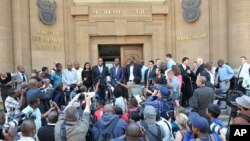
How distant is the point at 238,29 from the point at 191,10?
2520 mm

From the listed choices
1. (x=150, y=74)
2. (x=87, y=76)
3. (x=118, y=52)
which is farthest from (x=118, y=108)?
(x=118, y=52)

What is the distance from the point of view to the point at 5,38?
1481cm

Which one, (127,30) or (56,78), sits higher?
(127,30)

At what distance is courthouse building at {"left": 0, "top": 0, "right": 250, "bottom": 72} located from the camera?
54.6ft

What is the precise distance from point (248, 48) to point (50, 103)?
1024 centimetres

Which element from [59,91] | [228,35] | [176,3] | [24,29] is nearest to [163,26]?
[176,3]

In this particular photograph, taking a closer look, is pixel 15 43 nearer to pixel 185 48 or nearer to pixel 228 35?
pixel 185 48

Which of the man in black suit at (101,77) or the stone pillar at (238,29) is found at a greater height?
the stone pillar at (238,29)

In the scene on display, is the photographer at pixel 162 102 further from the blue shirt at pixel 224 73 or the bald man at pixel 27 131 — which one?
the blue shirt at pixel 224 73

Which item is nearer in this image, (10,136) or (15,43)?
(10,136)

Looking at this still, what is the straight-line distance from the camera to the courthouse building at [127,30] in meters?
16.6

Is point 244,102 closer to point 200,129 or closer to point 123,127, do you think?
point 200,129

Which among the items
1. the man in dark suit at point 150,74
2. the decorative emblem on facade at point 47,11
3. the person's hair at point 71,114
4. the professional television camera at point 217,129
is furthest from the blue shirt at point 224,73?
the decorative emblem on facade at point 47,11

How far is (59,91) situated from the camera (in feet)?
29.2
